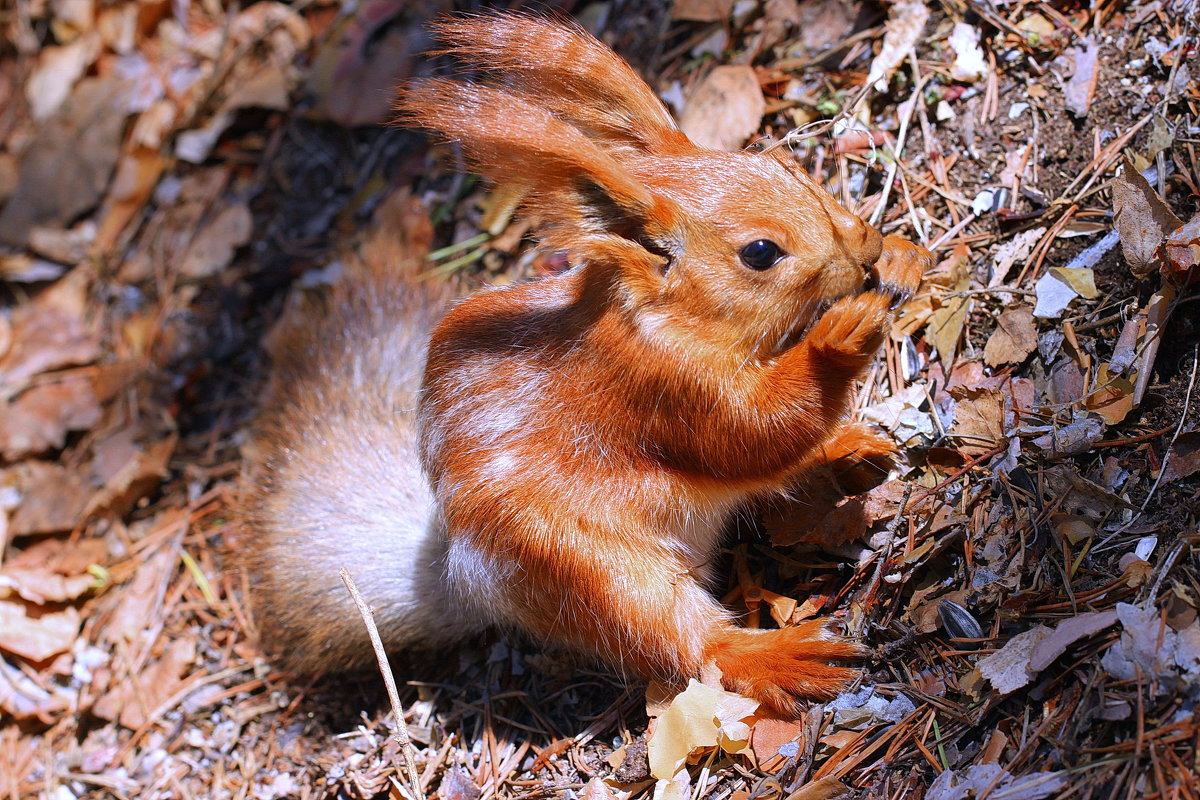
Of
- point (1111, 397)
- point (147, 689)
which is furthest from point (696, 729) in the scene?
point (147, 689)

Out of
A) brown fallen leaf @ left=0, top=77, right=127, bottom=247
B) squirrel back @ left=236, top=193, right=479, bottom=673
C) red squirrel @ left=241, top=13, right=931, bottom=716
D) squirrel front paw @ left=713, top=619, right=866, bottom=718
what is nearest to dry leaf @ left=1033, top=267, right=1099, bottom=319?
red squirrel @ left=241, top=13, right=931, bottom=716

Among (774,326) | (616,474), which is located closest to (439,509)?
(616,474)

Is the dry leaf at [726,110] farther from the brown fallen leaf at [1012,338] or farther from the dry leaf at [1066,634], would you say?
the dry leaf at [1066,634]

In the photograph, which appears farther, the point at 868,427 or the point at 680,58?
the point at 680,58

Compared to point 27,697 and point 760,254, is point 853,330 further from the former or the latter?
point 27,697

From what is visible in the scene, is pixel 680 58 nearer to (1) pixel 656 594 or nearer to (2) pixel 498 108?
(2) pixel 498 108

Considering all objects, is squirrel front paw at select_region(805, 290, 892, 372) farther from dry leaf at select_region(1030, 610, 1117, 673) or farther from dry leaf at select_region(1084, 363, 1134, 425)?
dry leaf at select_region(1030, 610, 1117, 673)

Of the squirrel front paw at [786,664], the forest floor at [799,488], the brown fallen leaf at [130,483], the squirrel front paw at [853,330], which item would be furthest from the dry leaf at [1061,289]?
the brown fallen leaf at [130,483]
